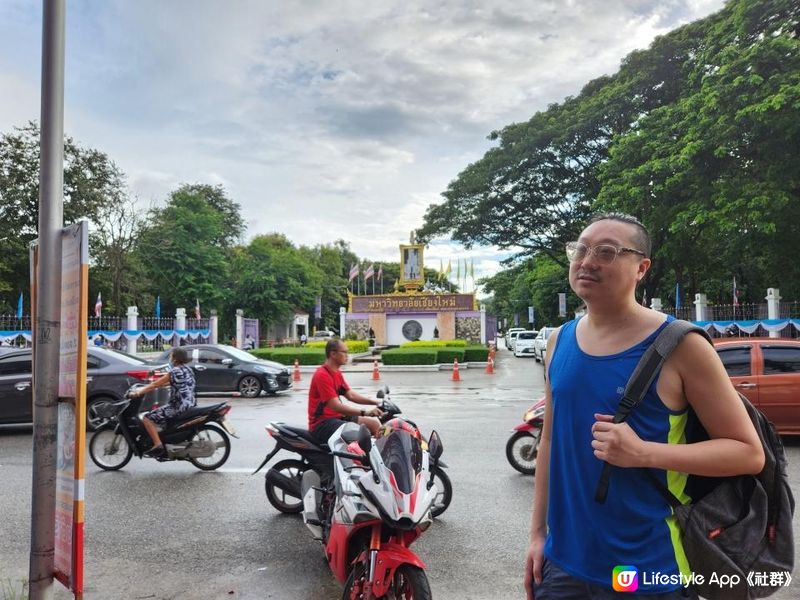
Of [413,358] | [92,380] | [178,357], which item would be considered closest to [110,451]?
[178,357]

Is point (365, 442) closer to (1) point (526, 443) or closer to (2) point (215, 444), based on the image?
(1) point (526, 443)

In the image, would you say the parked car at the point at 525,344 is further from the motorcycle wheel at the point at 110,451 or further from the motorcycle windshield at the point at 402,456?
the motorcycle windshield at the point at 402,456

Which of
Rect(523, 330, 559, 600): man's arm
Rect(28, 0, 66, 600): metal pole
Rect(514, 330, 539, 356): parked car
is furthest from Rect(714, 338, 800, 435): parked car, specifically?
Rect(514, 330, 539, 356): parked car

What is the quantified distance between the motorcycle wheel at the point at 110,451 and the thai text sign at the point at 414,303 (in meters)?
39.5

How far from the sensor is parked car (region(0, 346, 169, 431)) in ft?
32.9

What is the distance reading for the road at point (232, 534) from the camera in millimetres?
4258

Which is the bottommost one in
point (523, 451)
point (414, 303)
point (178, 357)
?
point (523, 451)

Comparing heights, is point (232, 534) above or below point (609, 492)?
below

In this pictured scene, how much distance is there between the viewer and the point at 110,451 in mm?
7676

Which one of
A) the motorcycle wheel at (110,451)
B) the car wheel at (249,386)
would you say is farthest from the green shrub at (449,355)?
the motorcycle wheel at (110,451)

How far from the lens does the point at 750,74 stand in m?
17.3

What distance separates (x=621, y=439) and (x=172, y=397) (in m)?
6.66

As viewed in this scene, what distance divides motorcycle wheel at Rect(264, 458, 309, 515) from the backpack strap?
4.42m

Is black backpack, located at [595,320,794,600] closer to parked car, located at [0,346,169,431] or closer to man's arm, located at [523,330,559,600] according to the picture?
man's arm, located at [523,330,559,600]
